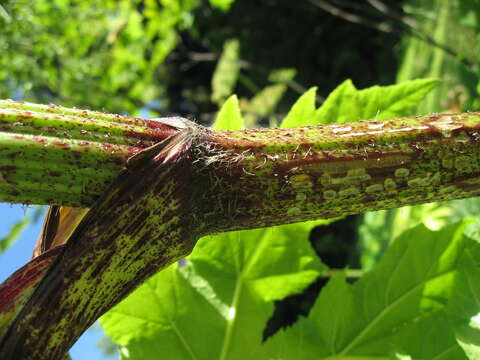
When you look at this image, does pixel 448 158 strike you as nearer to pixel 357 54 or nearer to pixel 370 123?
pixel 370 123

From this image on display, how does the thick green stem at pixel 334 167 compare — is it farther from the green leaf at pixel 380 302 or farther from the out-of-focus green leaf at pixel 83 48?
the out-of-focus green leaf at pixel 83 48

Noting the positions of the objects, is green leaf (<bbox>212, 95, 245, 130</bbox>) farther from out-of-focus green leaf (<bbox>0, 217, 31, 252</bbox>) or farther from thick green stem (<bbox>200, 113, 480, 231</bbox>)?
→ out-of-focus green leaf (<bbox>0, 217, 31, 252</bbox>)

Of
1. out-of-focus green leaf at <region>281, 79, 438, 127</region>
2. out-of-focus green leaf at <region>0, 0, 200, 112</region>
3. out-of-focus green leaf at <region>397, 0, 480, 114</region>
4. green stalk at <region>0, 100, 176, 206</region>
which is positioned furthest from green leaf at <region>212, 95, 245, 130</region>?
out-of-focus green leaf at <region>397, 0, 480, 114</region>

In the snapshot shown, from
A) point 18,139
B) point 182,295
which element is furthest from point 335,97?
point 18,139

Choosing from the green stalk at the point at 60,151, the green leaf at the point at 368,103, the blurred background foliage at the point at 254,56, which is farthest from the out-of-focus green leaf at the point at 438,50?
the green stalk at the point at 60,151

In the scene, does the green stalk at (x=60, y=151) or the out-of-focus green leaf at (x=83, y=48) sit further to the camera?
the out-of-focus green leaf at (x=83, y=48)

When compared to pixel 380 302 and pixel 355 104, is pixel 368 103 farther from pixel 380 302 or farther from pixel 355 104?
pixel 380 302
